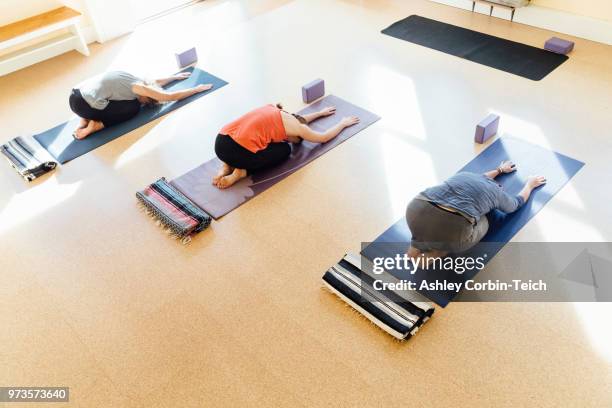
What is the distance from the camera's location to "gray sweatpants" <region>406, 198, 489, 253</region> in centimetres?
247

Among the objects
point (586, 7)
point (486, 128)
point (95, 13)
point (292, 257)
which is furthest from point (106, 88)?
point (586, 7)

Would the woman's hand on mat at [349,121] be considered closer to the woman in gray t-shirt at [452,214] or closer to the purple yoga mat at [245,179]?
the purple yoga mat at [245,179]

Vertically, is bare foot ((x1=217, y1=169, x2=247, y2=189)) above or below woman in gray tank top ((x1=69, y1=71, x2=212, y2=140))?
below

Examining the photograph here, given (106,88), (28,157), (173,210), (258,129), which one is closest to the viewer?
(173,210)

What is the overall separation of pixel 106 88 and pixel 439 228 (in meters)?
2.74

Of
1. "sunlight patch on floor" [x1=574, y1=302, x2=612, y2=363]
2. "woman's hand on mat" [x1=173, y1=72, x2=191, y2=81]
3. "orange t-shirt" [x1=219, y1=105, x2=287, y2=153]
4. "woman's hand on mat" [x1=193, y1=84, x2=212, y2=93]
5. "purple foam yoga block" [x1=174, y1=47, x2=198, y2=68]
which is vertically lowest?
"sunlight patch on floor" [x1=574, y1=302, x2=612, y2=363]

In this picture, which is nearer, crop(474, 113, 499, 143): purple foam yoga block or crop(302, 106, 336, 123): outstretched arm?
crop(474, 113, 499, 143): purple foam yoga block

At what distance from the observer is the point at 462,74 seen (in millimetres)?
4195

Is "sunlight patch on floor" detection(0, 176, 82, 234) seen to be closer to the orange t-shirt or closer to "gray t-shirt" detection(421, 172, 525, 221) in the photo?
the orange t-shirt

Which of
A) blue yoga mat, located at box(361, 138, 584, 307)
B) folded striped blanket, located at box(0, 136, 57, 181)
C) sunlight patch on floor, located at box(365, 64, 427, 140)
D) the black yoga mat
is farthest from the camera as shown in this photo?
the black yoga mat

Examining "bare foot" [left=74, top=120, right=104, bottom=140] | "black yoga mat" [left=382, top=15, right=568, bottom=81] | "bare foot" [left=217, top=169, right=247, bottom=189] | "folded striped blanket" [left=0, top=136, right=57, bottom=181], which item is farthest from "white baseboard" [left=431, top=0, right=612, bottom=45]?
"folded striped blanket" [left=0, top=136, right=57, bottom=181]

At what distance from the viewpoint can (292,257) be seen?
2.88 m

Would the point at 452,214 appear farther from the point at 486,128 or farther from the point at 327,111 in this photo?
the point at 327,111

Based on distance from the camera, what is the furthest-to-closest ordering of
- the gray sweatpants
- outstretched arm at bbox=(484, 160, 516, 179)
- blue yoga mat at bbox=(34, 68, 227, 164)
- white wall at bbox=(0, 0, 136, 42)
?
1. white wall at bbox=(0, 0, 136, 42)
2. blue yoga mat at bbox=(34, 68, 227, 164)
3. outstretched arm at bbox=(484, 160, 516, 179)
4. the gray sweatpants
